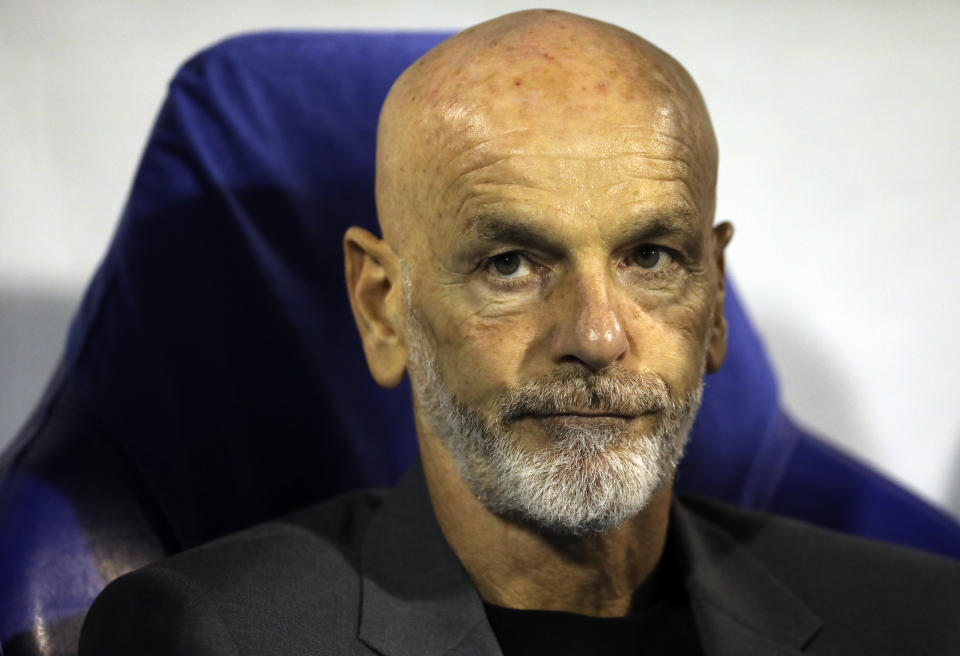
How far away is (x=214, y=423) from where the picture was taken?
146 cm

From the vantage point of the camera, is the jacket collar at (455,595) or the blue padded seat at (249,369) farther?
the blue padded seat at (249,369)

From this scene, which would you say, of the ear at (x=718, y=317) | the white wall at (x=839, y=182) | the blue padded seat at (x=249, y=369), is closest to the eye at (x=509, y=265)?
the ear at (x=718, y=317)

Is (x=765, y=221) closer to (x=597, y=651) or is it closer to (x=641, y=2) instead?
(x=641, y=2)

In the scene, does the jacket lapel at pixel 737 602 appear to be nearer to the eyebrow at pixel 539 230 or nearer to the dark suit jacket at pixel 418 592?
the dark suit jacket at pixel 418 592

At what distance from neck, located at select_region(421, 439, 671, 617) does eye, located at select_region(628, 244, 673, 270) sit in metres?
0.24

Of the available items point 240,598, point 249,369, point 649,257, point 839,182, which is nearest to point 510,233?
point 649,257

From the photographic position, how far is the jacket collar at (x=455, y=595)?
44.1 inches

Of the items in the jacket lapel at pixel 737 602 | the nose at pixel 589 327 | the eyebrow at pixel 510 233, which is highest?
the eyebrow at pixel 510 233

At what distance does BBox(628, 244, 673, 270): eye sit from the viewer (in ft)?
3.60

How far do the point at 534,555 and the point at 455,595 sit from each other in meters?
0.09

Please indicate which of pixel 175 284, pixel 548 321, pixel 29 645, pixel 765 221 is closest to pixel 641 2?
pixel 765 221

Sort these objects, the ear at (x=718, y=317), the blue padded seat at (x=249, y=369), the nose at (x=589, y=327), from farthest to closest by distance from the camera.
A: 1. the blue padded seat at (x=249, y=369)
2. the ear at (x=718, y=317)
3. the nose at (x=589, y=327)

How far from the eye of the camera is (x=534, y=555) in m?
1.17

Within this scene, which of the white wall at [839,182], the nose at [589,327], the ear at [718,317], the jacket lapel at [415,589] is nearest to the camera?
the nose at [589,327]
